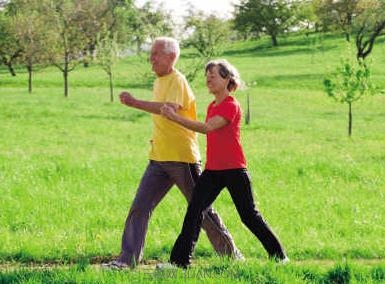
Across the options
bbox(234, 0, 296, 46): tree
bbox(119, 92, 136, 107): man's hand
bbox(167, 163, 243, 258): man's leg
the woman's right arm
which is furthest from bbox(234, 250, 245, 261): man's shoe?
bbox(234, 0, 296, 46): tree

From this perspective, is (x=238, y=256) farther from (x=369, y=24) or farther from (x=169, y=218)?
(x=369, y=24)

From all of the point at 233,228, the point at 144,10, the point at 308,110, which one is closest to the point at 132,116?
the point at 308,110

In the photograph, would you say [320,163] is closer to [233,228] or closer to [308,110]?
[233,228]

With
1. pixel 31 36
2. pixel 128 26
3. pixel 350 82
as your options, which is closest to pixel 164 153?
pixel 350 82

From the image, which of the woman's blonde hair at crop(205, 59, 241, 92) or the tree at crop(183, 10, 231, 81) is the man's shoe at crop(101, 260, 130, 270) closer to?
the woman's blonde hair at crop(205, 59, 241, 92)

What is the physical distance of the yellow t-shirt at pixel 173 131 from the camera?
662cm

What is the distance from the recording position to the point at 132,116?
3716cm

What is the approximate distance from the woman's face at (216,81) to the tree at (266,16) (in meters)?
83.6

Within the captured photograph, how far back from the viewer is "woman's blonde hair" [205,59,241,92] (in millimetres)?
6539

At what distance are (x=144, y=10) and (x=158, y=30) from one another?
55679 mm

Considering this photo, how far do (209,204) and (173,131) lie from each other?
0.77m

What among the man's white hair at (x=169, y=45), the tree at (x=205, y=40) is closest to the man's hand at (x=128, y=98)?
the man's white hair at (x=169, y=45)

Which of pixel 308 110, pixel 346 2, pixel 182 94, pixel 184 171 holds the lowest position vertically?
pixel 308 110

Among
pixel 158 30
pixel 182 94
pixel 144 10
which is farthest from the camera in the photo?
pixel 144 10
